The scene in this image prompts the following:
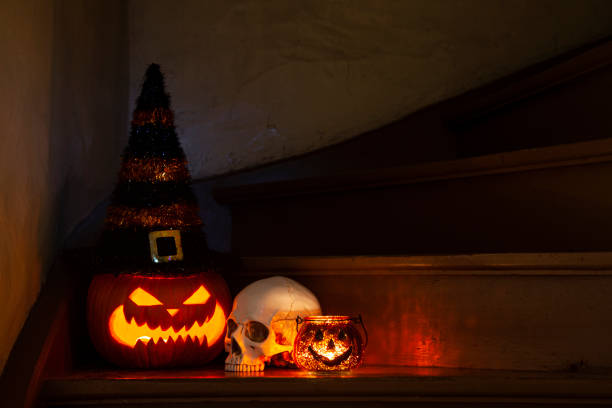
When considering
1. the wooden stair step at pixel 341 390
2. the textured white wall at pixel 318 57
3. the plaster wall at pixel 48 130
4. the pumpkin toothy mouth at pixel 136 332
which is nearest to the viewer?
the wooden stair step at pixel 341 390

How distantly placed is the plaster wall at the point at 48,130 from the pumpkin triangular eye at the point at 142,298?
0.63 ft

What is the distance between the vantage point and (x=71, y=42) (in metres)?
1.49

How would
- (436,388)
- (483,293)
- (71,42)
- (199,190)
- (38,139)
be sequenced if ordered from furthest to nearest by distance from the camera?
(199,190)
(71,42)
(38,139)
(483,293)
(436,388)

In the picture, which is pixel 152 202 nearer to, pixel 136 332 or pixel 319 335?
pixel 136 332

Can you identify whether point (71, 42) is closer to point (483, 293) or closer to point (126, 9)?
point (126, 9)

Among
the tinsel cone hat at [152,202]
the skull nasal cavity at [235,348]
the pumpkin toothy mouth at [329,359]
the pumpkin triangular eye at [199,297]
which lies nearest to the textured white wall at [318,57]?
the tinsel cone hat at [152,202]

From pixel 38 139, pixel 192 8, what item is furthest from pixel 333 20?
pixel 38 139

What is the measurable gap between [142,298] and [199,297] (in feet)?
0.35

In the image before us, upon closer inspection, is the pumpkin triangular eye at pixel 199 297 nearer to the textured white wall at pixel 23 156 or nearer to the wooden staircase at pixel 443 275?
the wooden staircase at pixel 443 275

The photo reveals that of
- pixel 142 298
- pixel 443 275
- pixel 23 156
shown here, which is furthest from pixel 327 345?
pixel 23 156

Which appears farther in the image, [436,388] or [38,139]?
[38,139]

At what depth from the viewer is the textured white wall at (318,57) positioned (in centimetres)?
200

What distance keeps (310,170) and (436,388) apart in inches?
42.2

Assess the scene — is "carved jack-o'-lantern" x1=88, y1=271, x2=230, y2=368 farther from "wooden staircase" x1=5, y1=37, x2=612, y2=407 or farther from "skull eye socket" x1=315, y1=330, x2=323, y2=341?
"skull eye socket" x1=315, y1=330, x2=323, y2=341
